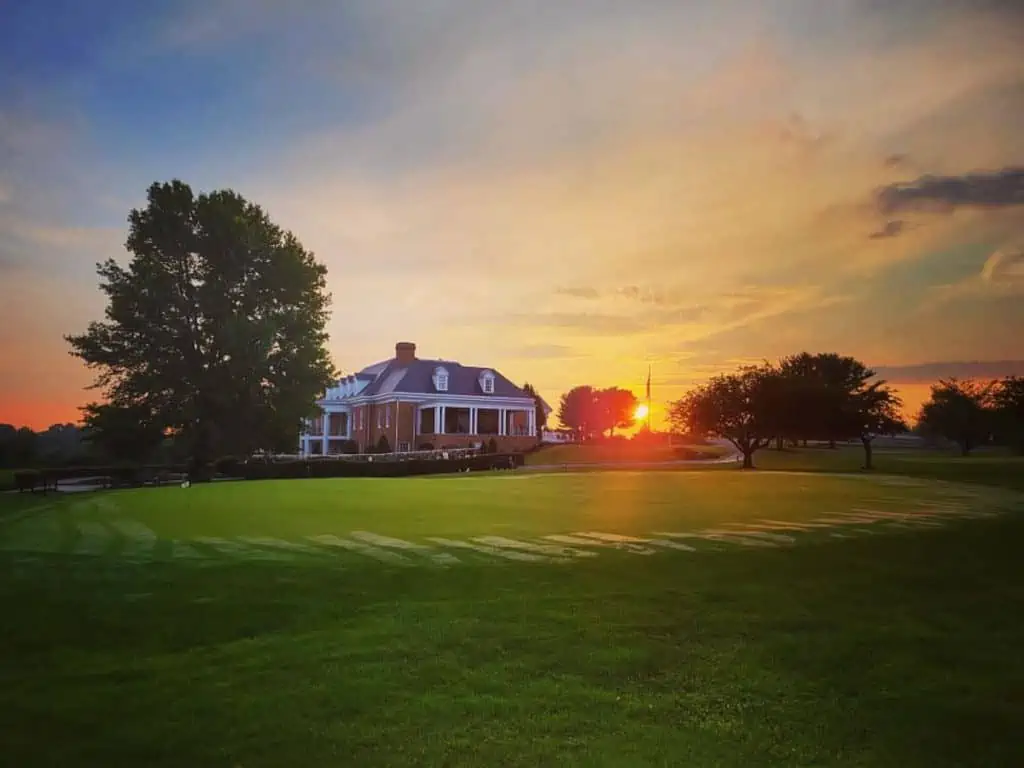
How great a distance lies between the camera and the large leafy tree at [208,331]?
31.7 m

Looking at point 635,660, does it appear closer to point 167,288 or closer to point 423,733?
point 423,733

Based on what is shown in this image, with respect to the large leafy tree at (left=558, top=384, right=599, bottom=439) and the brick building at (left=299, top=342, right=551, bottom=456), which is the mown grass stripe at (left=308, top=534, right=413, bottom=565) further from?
the large leafy tree at (left=558, top=384, right=599, bottom=439)

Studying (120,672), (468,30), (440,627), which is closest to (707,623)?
(440,627)

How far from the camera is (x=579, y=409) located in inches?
3433

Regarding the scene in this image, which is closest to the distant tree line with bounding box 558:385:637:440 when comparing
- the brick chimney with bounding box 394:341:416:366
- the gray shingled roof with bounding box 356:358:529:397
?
the gray shingled roof with bounding box 356:358:529:397

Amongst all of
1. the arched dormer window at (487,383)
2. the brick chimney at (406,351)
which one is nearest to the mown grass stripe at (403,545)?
the arched dormer window at (487,383)

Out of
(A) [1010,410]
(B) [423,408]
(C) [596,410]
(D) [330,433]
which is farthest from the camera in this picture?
(C) [596,410]

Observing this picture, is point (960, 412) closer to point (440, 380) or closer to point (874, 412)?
point (874, 412)

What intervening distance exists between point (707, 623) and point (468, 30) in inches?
511

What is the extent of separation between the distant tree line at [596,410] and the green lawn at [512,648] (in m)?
75.0

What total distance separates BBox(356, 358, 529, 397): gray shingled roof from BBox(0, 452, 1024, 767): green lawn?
135 ft

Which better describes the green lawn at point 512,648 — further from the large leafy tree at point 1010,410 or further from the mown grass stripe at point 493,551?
the large leafy tree at point 1010,410

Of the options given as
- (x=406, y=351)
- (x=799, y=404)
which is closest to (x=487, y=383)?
(x=406, y=351)

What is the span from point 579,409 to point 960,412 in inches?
2221
